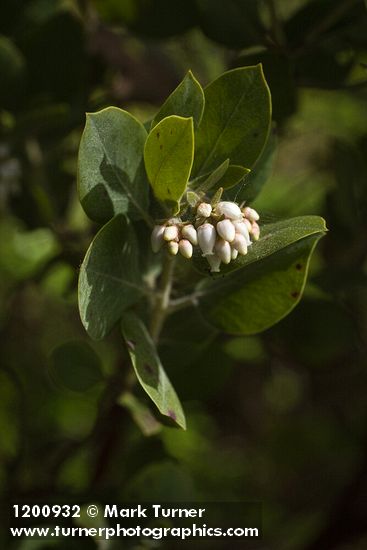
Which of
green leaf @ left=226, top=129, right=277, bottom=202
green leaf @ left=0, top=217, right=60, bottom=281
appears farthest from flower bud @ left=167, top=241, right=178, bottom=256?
green leaf @ left=0, top=217, right=60, bottom=281

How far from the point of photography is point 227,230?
2.52 ft

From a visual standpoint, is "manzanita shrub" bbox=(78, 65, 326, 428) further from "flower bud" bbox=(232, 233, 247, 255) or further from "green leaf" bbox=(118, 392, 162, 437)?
"green leaf" bbox=(118, 392, 162, 437)

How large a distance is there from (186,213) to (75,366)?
0.34 metres

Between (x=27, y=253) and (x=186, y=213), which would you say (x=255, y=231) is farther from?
(x=27, y=253)

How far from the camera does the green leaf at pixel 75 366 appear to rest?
107 centimetres

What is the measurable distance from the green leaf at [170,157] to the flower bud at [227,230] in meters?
0.06

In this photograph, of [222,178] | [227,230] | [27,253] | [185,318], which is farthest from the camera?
[27,253]

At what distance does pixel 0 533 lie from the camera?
4.65ft

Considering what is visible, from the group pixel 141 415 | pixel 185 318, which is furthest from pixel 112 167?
pixel 141 415

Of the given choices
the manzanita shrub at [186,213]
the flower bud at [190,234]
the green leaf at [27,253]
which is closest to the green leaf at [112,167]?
the manzanita shrub at [186,213]

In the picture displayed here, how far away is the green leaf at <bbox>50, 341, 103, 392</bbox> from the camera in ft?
3.51

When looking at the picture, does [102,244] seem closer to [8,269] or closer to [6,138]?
[6,138]

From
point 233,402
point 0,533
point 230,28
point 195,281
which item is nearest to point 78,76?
point 230,28

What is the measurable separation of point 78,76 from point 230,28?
0.32m
